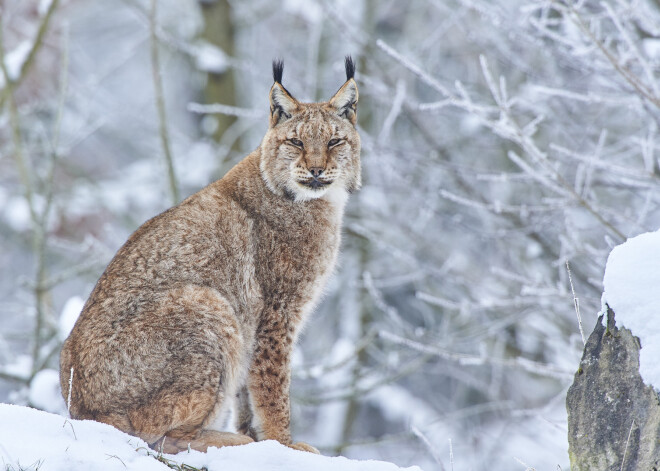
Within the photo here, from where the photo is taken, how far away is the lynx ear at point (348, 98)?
17.0 feet

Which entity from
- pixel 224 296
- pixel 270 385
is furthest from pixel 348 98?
pixel 270 385

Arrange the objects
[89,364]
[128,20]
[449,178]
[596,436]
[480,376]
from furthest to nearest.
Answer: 1. [128,20]
2. [480,376]
3. [449,178]
4. [89,364]
5. [596,436]

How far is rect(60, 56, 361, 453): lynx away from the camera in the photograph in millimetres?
4027

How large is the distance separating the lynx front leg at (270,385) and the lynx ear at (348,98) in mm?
1488

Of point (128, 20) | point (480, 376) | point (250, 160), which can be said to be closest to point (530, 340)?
point (480, 376)

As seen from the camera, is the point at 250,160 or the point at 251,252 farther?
the point at 250,160

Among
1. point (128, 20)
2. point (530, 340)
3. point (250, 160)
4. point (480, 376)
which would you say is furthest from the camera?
point (128, 20)

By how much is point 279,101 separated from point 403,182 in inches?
123

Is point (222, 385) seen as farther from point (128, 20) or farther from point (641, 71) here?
point (128, 20)

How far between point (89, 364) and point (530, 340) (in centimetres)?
771

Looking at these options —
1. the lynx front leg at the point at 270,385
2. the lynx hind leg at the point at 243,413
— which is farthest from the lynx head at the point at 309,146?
the lynx hind leg at the point at 243,413

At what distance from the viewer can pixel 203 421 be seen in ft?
13.6

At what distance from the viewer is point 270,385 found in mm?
4656

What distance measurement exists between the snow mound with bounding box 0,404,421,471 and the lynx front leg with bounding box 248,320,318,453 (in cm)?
82
